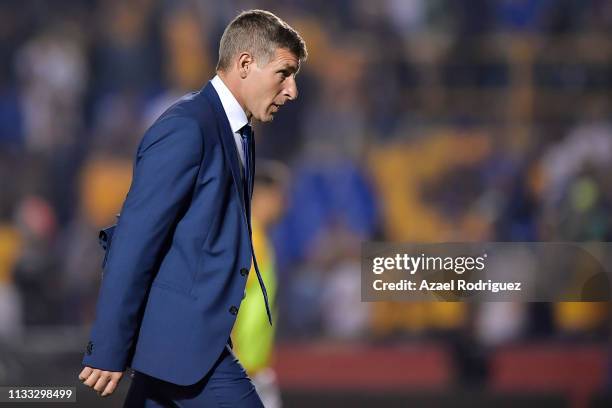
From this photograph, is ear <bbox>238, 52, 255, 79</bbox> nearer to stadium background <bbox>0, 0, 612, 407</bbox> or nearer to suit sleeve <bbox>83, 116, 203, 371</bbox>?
suit sleeve <bbox>83, 116, 203, 371</bbox>

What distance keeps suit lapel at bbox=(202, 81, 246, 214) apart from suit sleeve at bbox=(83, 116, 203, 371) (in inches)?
5.7

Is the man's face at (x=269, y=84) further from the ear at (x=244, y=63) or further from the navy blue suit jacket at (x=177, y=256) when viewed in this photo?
the navy blue suit jacket at (x=177, y=256)

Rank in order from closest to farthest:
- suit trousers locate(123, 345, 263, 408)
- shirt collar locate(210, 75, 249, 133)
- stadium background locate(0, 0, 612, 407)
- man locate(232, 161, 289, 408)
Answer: suit trousers locate(123, 345, 263, 408)
shirt collar locate(210, 75, 249, 133)
man locate(232, 161, 289, 408)
stadium background locate(0, 0, 612, 407)

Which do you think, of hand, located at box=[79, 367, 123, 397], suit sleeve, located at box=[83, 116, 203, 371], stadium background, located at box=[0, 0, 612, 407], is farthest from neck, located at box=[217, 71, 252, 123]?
stadium background, located at box=[0, 0, 612, 407]

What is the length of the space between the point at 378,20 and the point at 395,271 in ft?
11.0

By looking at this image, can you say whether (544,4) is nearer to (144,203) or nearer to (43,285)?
(43,285)

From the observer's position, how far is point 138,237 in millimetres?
2498

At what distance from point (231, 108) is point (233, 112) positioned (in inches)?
0.4

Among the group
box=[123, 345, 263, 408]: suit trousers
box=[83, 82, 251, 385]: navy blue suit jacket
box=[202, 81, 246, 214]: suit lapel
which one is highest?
box=[202, 81, 246, 214]: suit lapel

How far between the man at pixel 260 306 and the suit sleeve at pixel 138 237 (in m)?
1.99

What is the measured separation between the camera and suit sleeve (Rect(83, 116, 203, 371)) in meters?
2.50

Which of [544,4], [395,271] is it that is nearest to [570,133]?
[544,4]

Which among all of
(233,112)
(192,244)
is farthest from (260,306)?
(192,244)

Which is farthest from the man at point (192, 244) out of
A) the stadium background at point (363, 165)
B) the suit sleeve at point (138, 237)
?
the stadium background at point (363, 165)
